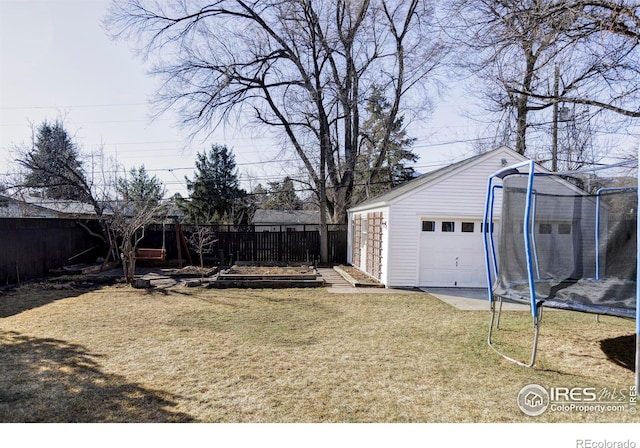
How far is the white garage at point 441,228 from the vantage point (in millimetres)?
9375

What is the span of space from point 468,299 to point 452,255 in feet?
5.72

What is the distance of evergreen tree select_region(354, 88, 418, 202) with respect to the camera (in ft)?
65.6

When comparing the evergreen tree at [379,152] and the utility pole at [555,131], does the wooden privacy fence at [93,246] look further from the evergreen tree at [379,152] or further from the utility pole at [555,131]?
the utility pole at [555,131]

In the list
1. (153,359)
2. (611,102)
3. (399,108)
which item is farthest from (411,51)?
(153,359)

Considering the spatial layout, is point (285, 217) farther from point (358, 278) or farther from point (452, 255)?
point (452, 255)

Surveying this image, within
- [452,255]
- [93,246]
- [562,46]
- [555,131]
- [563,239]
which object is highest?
[555,131]

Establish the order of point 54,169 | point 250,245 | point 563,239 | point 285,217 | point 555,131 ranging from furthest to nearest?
1. point 285,217
2. point 250,245
3. point 54,169
4. point 555,131
5. point 563,239

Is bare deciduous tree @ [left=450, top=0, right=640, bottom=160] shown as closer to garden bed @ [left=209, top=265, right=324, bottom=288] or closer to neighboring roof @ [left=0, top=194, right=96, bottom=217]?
garden bed @ [left=209, top=265, right=324, bottom=288]

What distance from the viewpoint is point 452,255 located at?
966 cm

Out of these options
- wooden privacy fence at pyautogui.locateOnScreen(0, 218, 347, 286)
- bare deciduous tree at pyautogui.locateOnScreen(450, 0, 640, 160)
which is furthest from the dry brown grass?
bare deciduous tree at pyautogui.locateOnScreen(450, 0, 640, 160)

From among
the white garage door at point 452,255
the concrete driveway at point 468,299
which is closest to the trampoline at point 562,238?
the concrete driveway at point 468,299

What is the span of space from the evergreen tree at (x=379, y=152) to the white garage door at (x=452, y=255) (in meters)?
8.47

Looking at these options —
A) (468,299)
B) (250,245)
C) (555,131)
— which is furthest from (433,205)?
(250,245)

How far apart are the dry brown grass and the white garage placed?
7.77ft
